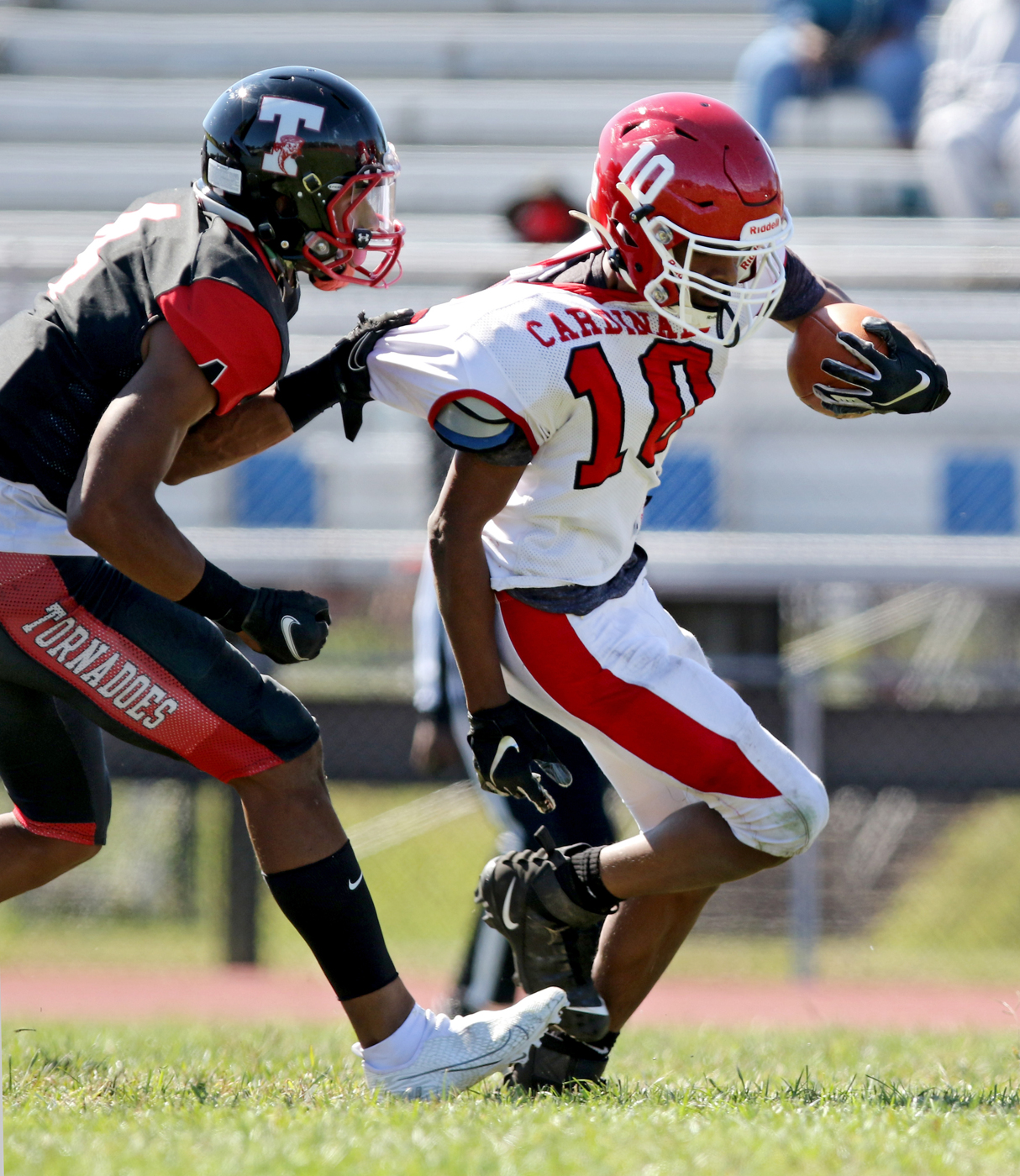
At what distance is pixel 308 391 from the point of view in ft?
9.66

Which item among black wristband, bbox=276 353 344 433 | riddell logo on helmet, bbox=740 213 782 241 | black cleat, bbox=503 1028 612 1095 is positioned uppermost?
riddell logo on helmet, bbox=740 213 782 241

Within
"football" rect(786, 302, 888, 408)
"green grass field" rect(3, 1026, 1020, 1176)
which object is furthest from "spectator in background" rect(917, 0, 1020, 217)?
"green grass field" rect(3, 1026, 1020, 1176)

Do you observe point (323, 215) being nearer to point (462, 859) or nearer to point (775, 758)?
point (775, 758)

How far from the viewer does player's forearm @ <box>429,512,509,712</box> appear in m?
2.83

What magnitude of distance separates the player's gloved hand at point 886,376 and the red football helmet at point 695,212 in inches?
9.1

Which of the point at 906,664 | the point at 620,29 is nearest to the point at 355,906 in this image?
the point at 906,664

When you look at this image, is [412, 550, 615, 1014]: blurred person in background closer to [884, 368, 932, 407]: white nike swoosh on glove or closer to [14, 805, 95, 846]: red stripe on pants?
[14, 805, 95, 846]: red stripe on pants

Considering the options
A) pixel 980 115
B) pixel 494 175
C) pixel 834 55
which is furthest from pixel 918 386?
pixel 494 175

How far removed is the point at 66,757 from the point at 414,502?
494 centimetres

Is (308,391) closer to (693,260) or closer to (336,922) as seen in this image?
(693,260)

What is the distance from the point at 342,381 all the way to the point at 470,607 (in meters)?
0.52

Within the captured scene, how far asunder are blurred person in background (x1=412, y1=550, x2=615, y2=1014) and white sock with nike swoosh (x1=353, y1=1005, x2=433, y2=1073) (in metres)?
0.79

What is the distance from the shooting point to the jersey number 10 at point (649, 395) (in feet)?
9.14

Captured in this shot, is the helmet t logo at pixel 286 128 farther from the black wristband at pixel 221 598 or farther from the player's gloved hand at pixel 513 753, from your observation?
the player's gloved hand at pixel 513 753
